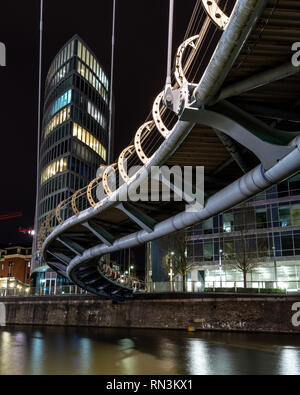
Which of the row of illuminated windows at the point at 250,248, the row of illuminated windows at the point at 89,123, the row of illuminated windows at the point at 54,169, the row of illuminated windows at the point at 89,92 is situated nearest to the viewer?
the row of illuminated windows at the point at 250,248

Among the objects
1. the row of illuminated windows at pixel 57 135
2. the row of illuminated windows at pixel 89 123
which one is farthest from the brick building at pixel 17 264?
the row of illuminated windows at pixel 89 123

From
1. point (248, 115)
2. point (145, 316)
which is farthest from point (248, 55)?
point (145, 316)

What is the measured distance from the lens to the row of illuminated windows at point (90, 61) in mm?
73375

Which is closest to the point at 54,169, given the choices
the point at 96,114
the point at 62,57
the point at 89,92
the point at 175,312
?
the point at 96,114

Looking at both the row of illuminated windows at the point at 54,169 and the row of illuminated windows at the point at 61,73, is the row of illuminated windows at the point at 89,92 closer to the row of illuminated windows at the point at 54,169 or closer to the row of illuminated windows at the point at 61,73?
the row of illuminated windows at the point at 61,73

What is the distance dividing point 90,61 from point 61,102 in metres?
10.4

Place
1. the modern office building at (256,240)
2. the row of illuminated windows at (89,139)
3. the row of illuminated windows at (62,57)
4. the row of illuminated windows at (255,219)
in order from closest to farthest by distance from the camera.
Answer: the modern office building at (256,240) < the row of illuminated windows at (255,219) < the row of illuminated windows at (89,139) < the row of illuminated windows at (62,57)

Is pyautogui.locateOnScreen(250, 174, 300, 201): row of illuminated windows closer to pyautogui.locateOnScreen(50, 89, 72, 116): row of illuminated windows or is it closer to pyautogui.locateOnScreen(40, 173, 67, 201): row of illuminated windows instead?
pyautogui.locateOnScreen(40, 173, 67, 201): row of illuminated windows

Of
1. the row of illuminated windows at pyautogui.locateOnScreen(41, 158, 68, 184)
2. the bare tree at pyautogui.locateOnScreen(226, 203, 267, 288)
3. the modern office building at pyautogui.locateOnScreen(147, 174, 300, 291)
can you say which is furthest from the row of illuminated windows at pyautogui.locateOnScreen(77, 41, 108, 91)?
the bare tree at pyautogui.locateOnScreen(226, 203, 267, 288)

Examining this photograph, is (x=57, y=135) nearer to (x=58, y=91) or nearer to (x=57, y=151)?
(x=57, y=151)

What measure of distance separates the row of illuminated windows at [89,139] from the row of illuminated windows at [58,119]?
2.33 metres

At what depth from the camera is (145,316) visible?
1378 inches

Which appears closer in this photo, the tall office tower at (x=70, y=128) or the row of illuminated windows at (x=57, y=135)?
the tall office tower at (x=70, y=128)

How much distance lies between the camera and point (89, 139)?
72.2m
